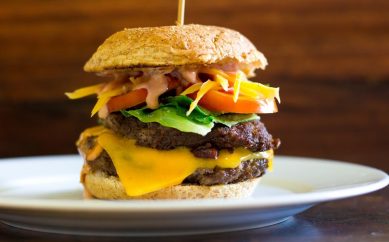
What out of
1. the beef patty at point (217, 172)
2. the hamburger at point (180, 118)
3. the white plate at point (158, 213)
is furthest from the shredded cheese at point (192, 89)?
the white plate at point (158, 213)

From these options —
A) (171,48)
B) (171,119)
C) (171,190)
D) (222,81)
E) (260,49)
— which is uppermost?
(171,48)

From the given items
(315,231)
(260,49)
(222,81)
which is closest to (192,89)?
(222,81)

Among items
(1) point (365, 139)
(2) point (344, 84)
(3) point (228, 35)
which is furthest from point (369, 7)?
(3) point (228, 35)

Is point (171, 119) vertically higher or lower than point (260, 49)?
higher

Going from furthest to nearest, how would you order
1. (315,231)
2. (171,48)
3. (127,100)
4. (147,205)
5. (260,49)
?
1. (260,49)
2. (127,100)
3. (171,48)
4. (315,231)
5. (147,205)

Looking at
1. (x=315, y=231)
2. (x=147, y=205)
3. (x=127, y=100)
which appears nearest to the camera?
(x=147, y=205)

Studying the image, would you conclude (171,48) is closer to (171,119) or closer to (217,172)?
(171,119)

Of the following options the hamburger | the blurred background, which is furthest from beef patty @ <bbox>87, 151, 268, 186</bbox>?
the blurred background

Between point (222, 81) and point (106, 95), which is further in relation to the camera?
point (106, 95)
